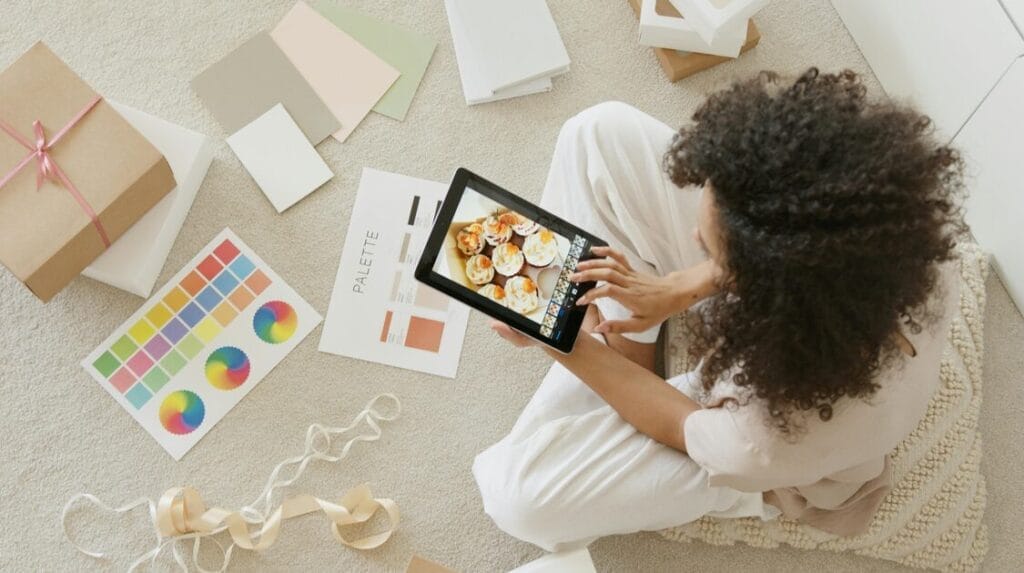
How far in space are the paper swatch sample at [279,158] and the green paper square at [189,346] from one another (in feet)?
0.72

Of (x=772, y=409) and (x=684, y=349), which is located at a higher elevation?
(x=772, y=409)

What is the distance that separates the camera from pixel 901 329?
0.92 meters

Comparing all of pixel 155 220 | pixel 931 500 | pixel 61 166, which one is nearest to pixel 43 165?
pixel 61 166

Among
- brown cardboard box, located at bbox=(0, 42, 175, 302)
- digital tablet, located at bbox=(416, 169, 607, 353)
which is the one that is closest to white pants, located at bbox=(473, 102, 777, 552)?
digital tablet, located at bbox=(416, 169, 607, 353)

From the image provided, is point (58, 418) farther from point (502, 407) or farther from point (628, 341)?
point (628, 341)

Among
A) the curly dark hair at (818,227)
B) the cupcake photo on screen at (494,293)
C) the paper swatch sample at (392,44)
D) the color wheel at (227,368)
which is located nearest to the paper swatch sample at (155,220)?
the color wheel at (227,368)

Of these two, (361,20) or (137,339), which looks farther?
(361,20)

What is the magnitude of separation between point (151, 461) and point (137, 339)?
170 mm

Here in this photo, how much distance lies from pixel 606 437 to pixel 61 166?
756 mm

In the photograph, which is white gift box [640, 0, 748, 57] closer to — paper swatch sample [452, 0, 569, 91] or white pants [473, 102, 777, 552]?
paper swatch sample [452, 0, 569, 91]

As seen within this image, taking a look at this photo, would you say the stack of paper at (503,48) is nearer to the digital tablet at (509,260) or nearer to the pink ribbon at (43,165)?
the digital tablet at (509,260)

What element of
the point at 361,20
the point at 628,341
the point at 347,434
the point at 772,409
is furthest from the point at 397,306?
the point at 772,409

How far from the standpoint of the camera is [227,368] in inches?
51.9

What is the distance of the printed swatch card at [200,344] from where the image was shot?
4.28 feet
